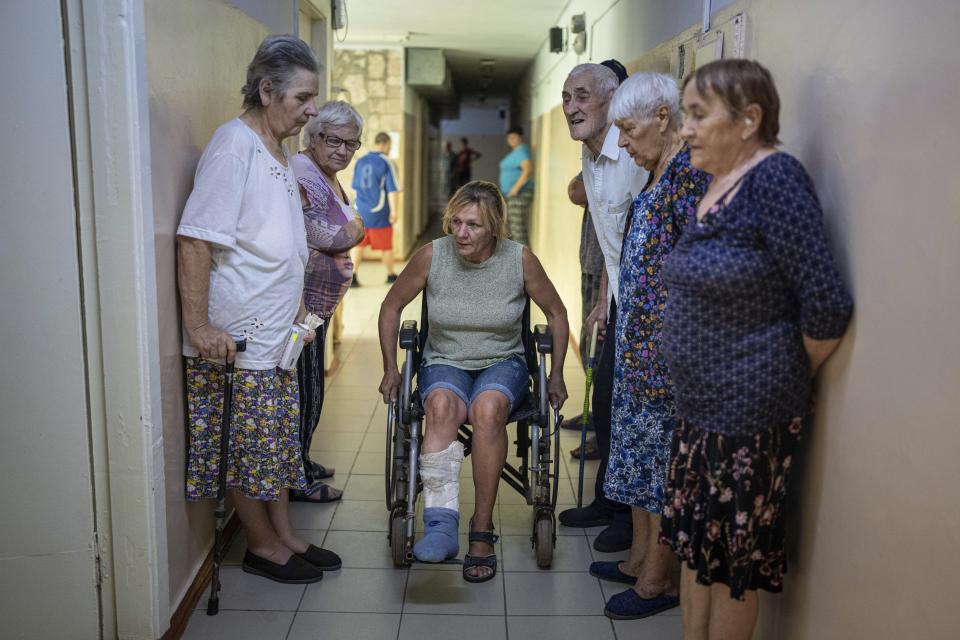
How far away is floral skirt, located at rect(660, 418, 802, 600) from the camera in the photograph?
5.28 feet

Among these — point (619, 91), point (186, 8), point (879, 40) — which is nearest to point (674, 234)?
point (619, 91)

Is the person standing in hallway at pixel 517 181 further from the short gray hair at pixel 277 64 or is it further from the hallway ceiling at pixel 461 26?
the short gray hair at pixel 277 64

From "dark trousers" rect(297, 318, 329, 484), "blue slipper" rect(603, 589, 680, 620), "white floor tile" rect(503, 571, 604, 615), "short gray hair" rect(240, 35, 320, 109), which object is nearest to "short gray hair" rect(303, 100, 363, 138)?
"short gray hair" rect(240, 35, 320, 109)

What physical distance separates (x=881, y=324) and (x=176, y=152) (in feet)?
5.47

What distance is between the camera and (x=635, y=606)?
2.31 meters

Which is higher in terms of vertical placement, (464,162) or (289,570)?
(464,162)

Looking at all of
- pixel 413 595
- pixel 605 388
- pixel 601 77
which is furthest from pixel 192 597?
pixel 601 77

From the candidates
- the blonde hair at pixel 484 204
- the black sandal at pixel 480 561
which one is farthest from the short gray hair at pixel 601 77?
the black sandal at pixel 480 561

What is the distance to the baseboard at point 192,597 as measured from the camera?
217 centimetres

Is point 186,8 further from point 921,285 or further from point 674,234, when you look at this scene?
point 921,285

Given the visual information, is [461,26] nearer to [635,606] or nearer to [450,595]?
[450,595]

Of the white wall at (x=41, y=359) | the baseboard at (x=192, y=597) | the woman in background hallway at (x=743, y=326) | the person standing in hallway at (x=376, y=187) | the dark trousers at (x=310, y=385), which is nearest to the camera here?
the woman in background hallway at (x=743, y=326)

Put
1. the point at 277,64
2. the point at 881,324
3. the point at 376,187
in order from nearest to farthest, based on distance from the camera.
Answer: the point at 881,324 < the point at 277,64 < the point at 376,187

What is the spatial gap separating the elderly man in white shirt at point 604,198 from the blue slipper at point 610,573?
166 millimetres
